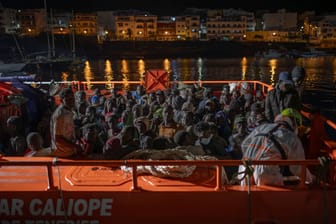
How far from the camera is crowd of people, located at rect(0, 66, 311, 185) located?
15.6 feet

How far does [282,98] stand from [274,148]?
6.75 feet

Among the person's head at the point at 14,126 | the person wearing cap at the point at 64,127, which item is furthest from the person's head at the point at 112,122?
the person wearing cap at the point at 64,127

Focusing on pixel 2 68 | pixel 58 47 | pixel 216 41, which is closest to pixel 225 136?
pixel 2 68

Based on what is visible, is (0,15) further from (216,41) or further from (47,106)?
(47,106)

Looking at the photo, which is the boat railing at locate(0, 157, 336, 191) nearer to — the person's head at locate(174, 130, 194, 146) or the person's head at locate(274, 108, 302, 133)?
the person's head at locate(274, 108, 302, 133)

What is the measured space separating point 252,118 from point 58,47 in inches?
4081

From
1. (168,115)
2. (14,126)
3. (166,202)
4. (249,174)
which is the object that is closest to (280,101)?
(249,174)

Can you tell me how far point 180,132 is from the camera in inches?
288

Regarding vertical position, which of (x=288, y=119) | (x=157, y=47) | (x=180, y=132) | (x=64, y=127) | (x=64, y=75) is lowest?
(x=64, y=75)

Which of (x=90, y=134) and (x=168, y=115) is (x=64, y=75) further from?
(x=90, y=134)

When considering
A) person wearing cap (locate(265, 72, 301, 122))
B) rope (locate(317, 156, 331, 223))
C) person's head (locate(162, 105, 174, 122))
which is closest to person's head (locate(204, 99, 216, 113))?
person's head (locate(162, 105, 174, 122))

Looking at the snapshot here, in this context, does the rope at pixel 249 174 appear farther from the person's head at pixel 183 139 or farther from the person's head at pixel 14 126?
the person's head at pixel 14 126

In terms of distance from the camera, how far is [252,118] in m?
8.45

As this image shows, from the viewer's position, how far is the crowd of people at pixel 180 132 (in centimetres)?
475
